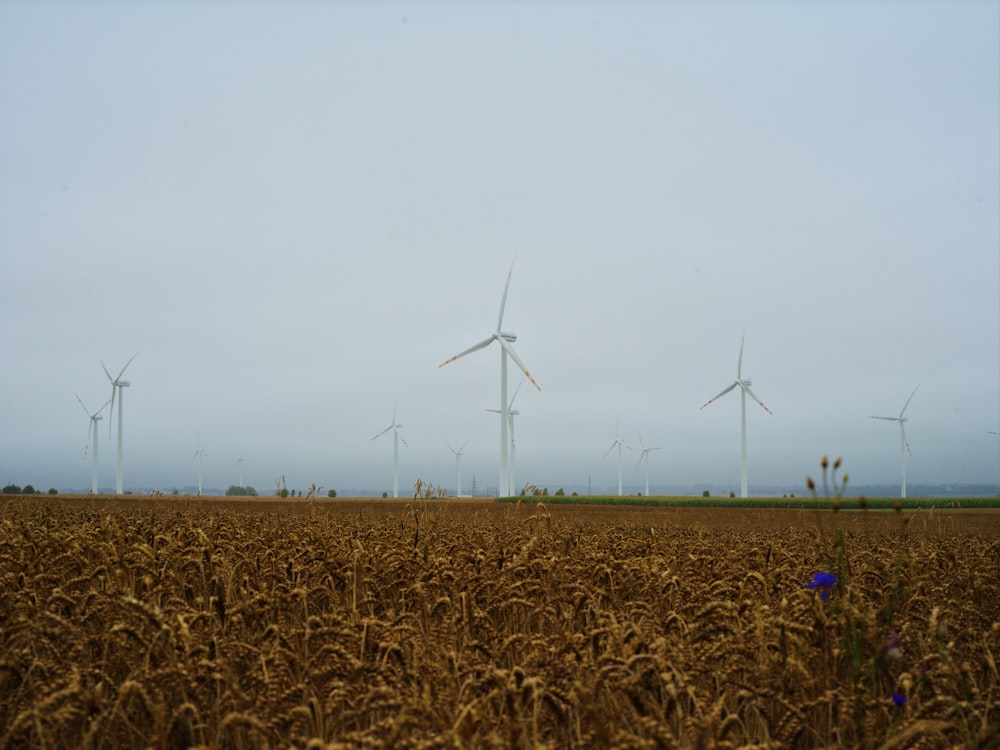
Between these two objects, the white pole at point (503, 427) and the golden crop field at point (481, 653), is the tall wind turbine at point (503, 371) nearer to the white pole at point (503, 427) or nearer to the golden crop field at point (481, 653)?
the white pole at point (503, 427)

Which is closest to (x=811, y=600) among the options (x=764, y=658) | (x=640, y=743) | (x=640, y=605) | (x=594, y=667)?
(x=764, y=658)

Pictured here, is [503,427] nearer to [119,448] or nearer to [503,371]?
[503,371]

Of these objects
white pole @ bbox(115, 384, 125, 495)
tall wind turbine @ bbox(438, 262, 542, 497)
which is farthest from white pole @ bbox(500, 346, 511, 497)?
white pole @ bbox(115, 384, 125, 495)

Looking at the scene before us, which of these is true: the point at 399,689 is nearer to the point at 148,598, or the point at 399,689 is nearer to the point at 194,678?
the point at 194,678

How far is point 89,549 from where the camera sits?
9.34m

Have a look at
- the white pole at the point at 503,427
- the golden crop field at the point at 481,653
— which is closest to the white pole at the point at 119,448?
the white pole at the point at 503,427

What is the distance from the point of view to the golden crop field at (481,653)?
4148 millimetres

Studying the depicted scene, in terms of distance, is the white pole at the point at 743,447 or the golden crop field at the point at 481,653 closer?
the golden crop field at the point at 481,653

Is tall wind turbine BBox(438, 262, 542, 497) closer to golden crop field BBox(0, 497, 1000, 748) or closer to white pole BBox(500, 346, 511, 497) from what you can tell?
white pole BBox(500, 346, 511, 497)

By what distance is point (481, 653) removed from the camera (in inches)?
221

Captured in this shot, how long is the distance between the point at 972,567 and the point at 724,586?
19.1 feet

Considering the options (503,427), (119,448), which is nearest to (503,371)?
(503,427)

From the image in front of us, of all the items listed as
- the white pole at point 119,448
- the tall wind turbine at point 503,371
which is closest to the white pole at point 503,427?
the tall wind turbine at point 503,371

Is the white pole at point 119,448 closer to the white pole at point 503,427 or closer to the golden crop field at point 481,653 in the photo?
the white pole at point 503,427
